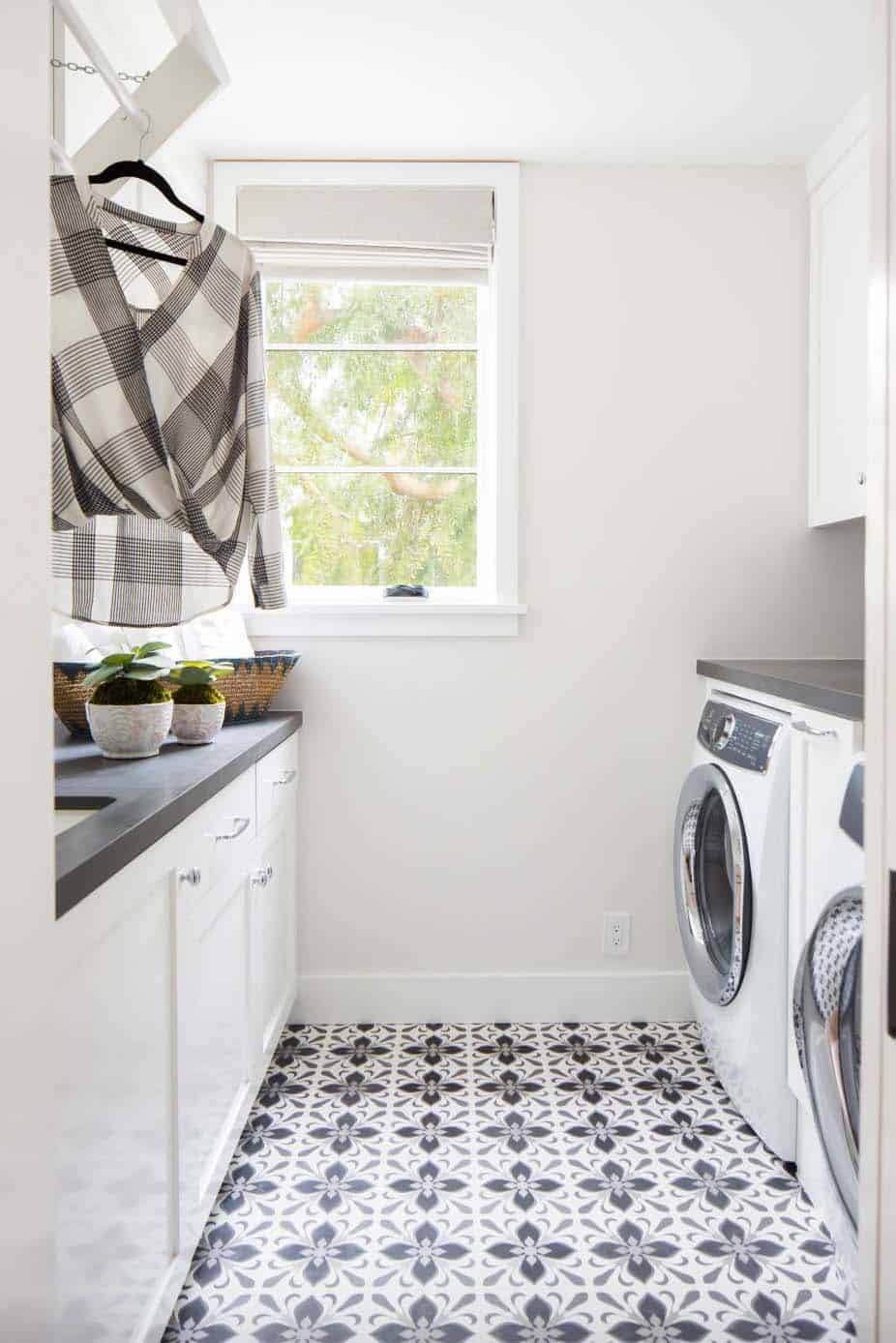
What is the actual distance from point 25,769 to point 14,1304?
0.44 metres

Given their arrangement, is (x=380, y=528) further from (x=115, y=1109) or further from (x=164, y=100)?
(x=115, y=1109)

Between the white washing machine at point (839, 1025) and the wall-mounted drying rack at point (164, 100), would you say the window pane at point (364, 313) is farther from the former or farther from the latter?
the white washing machine at point (839, 1025)

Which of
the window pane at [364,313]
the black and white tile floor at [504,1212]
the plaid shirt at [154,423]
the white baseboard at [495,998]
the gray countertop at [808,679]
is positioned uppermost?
the window pane at [364,313]

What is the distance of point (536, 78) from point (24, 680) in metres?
2.19

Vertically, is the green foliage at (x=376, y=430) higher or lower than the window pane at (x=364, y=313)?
lower

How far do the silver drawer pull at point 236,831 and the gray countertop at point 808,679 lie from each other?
113 centimetres

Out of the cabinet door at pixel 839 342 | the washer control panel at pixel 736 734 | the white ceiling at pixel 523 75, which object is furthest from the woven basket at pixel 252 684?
the cabinet door at pixel 839 342

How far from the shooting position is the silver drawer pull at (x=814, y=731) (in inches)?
71.5

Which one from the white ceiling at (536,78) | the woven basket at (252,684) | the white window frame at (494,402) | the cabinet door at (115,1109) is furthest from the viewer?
the white window frame at (494,402)

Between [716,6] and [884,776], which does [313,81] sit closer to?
[716,6]

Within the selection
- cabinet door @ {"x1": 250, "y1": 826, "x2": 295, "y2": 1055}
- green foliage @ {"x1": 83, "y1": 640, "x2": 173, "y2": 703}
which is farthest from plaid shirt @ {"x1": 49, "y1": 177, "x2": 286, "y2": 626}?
cabinet door @ {"x1": 250, "y1": 826, "x2": 295, "y2": 1055}

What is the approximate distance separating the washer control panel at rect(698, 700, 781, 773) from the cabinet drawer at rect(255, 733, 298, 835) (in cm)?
110

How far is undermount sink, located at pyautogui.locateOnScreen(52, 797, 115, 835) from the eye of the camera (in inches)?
56.1

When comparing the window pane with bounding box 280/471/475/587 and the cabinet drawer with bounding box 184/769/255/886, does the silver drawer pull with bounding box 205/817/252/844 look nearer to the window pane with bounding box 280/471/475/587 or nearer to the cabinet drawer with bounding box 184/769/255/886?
the cabinet drawer with bounding box 184/769/255/886
